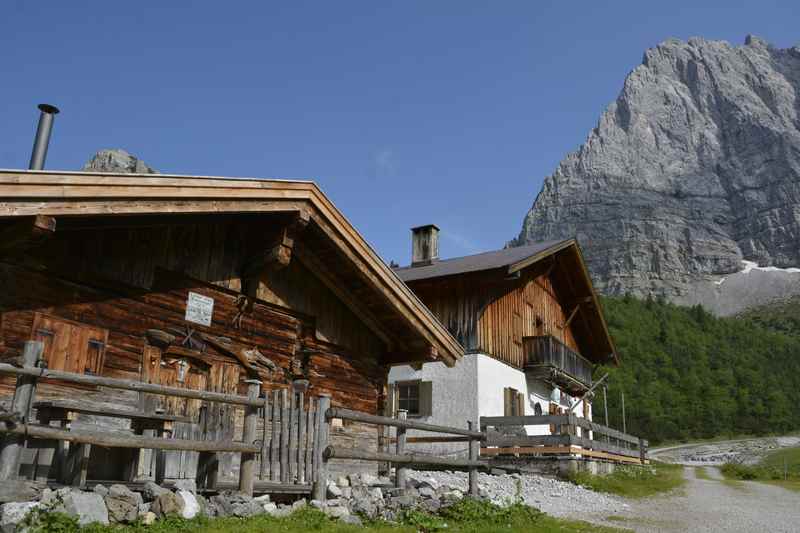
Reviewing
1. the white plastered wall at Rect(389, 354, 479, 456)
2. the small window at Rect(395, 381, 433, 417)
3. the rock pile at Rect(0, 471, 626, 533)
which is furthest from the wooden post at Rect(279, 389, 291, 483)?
the small window at Rect(395, 381, 433, 417)

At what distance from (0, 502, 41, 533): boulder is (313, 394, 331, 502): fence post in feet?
11.5

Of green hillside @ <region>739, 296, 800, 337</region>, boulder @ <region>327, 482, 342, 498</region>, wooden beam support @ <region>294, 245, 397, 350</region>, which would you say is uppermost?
green hillside @ <region>739, 296, 800, 337</region>

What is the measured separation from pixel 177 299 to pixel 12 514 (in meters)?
4.75

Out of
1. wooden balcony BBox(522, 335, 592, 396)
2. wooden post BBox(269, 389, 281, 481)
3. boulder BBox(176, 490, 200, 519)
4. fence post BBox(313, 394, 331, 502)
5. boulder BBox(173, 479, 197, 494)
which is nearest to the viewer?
boulder BBox(176, 490, 200, 519)

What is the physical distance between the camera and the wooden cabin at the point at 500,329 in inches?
877

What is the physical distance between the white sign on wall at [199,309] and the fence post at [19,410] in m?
4.07

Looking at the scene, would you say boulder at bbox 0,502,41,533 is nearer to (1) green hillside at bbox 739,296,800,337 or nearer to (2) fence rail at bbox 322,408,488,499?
(2) fence rail at bbox 322,408,488,499

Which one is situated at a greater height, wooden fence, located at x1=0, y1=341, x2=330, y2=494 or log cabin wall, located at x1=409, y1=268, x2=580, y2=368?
log cabin wall, located at x1=409, y1=268, x2=580, y2=368

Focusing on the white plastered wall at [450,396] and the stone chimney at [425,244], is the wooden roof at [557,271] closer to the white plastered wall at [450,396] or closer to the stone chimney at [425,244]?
the stone chimney at [425,244]

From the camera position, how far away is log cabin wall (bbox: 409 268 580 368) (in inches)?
894

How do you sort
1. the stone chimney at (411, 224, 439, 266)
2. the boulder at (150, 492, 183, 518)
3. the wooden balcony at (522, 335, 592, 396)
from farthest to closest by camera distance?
the stone chimney at (411, 224, 439, 266)
the wooden balcony at (522, 335, 592, 396)
the boulder at (150, 492, 183, 518)

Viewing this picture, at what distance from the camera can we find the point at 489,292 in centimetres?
2308

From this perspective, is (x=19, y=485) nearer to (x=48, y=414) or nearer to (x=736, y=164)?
(x=48, y=414)

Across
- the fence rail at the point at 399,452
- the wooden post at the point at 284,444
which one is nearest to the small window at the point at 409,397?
the fence rail at the point at 399,452
